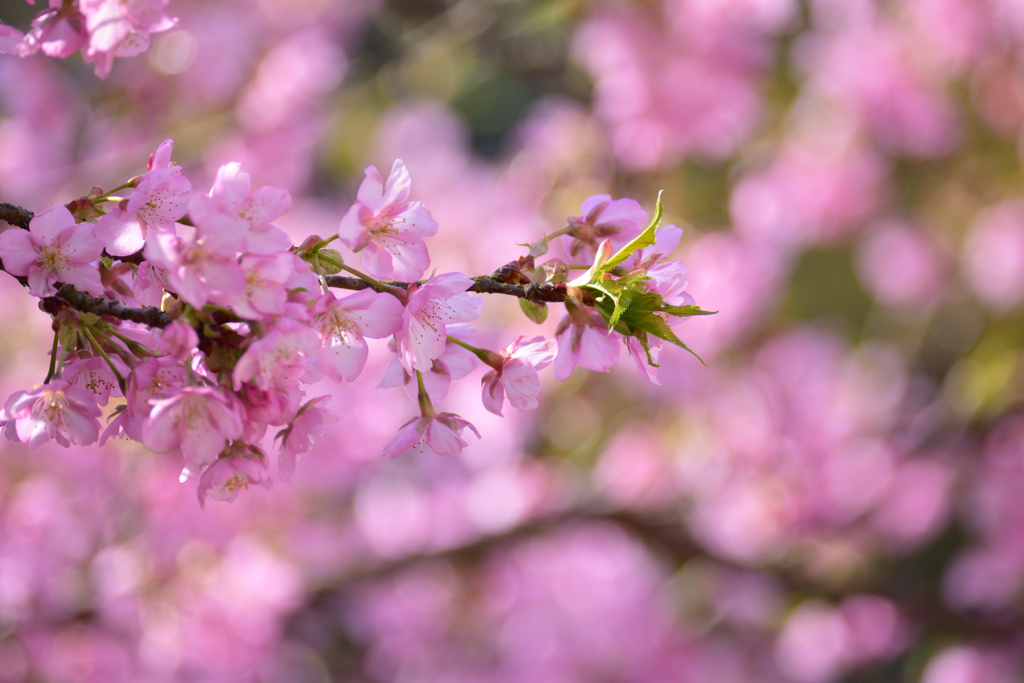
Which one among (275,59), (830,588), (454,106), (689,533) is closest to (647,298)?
(689,533)

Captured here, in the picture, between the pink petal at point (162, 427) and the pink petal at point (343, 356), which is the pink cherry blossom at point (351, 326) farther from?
the pink petal at point (162, 427)

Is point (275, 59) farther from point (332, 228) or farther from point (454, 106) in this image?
point (454, 106)

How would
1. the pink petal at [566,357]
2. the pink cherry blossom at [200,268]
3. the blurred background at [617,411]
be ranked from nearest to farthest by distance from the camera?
the pink cherry blossom at [200,268], the pink petal at [566,357], the blurred background at [617,411]

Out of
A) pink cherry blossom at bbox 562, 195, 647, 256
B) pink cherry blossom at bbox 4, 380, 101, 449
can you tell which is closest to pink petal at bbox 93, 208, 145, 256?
pink cherry blossom at bbox 4, 380, 101, 449

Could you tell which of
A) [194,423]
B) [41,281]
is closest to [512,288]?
[194,423]

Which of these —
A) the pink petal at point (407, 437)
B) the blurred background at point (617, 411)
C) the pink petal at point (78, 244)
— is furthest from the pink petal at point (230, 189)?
the blurred background at point (617, 411)

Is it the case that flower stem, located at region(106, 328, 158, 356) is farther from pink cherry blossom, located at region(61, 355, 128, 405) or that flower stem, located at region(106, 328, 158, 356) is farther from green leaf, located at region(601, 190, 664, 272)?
green leaf, located at region(601, 190, 664, 272)

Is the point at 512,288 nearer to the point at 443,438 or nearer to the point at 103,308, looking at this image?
the point at 443,438
